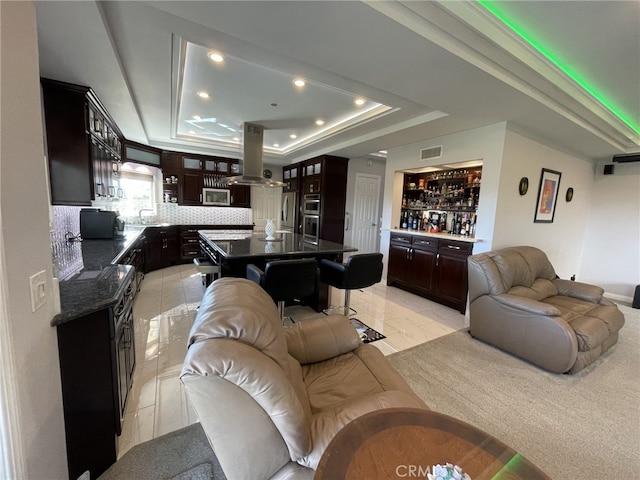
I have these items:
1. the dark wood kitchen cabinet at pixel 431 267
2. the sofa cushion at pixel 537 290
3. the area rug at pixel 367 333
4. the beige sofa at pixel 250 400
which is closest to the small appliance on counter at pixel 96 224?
the beige sofa at pixel 250 400

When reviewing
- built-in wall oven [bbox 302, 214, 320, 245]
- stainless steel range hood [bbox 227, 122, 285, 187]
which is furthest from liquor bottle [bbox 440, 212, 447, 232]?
stainless steel range hood [bbox 227, 122, 285, 187]

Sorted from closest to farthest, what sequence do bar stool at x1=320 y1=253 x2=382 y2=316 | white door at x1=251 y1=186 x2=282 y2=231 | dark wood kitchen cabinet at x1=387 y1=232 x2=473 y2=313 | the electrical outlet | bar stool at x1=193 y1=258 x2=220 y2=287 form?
the electrical outlet → bar stool at x1=320 y1=253 x2=382 y2=316 → bar stool at x1=193 y1=258 x2=220 y2=287 → dark wood kitchen cabinet at x1=387 y1=232 x2=473 y2=313 → white door at x1=251 y1=186 x2=282 y2=231

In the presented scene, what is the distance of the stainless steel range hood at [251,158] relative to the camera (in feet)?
13.6

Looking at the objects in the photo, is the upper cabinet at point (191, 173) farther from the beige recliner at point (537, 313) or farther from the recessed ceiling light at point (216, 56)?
the beige recliner at point (537, 313)

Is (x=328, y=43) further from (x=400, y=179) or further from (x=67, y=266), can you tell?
(x=400, y=179)

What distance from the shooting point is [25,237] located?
3.01ft

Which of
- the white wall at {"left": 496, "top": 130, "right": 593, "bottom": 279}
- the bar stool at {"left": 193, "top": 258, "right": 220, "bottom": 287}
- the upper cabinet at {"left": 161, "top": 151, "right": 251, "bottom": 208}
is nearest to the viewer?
the bar stool at {"left": 193, "top": 258, "right": 220, "bottom": 287}

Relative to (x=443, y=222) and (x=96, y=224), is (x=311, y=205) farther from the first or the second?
(x=96, y=224)

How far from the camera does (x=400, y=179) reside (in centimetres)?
495

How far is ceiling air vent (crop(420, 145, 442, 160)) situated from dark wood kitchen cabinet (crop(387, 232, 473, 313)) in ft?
4.23

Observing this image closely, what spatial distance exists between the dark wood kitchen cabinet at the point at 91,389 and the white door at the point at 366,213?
5494 millimetres

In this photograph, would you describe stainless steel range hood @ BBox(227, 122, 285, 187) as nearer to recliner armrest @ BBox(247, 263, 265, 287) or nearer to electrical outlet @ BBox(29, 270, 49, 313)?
recliner armrest @ BBox(247, 263, 265, 287)

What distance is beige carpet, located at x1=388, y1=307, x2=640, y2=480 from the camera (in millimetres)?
1621

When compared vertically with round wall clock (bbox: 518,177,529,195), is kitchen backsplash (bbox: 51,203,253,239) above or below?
below
